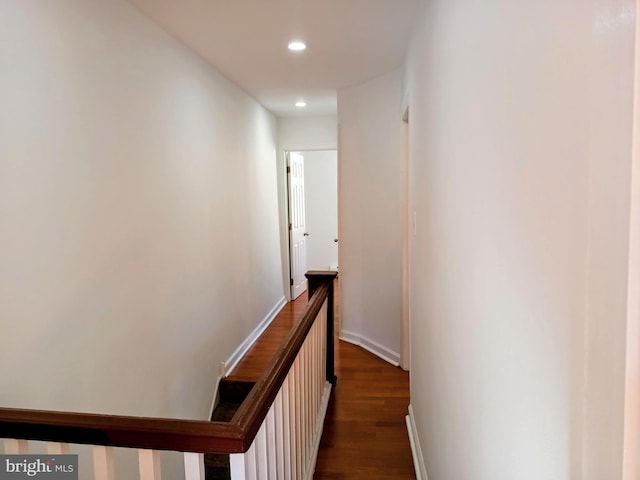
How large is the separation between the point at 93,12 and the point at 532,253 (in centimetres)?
204

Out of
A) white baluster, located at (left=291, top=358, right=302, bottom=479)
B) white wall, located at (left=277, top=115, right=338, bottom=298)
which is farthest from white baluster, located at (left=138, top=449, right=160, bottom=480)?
white wall, located at (left=277, top=115, right=338, bottom=298)

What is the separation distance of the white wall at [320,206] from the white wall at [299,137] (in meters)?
1.62

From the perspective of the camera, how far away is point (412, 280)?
2.67 metres

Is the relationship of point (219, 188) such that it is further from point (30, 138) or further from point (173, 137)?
point (30, 138)

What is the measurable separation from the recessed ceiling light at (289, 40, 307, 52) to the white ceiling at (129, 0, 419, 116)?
0.16 feet

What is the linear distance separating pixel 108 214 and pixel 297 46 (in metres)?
1.74

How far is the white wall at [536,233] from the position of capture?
1.63 ft

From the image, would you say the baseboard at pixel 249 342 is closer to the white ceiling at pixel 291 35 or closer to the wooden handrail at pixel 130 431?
the white ceiling at pixel 291 35

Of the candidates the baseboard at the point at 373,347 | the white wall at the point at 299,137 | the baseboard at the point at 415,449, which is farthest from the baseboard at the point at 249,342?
the baseboard at the point at 415,449

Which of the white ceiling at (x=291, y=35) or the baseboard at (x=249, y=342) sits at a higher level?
the white ceiling at (x=291, y=35)

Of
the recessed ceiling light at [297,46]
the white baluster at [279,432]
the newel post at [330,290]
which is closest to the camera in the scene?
the white baluster at [279,432]

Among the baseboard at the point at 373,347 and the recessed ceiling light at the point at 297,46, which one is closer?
the recessed ceiling light at the point at 297,46

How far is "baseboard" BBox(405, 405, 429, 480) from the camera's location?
2266mm

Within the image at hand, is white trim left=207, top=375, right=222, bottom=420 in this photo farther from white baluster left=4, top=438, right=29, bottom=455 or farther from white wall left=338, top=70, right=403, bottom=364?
white baluster left=4, top=438, right=29, bottom=455
